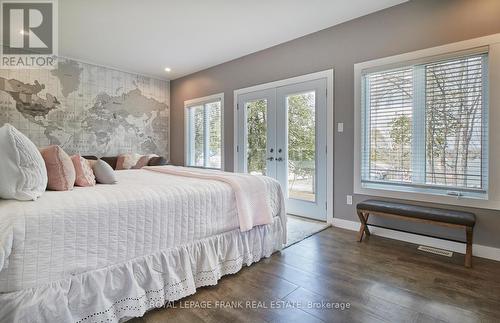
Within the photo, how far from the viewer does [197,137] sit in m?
5.52

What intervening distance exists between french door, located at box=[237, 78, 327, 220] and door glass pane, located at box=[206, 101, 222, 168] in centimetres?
67

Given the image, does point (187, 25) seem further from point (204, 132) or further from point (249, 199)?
point (249, 199)

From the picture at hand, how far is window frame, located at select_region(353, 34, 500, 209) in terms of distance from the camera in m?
2.36

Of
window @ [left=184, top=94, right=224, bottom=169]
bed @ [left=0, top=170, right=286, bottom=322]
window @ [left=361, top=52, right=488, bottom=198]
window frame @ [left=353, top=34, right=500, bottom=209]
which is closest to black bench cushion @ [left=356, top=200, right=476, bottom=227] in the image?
window frame @ [left=353, top=34, right=500, bottom=209]

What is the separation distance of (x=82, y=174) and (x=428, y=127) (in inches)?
127

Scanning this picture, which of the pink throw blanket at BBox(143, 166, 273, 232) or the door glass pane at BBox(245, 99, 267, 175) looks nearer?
the pink throw blanket at BBox(143, 166, 273, 232)

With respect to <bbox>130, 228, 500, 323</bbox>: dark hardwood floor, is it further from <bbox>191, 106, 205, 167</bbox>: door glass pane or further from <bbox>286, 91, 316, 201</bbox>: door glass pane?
<bbox>191, 106, 205, 167</bbox>: door glass pane

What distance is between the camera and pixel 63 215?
4.21 ft

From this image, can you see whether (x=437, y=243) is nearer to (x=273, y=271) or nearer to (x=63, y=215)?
(x=273, y=271)

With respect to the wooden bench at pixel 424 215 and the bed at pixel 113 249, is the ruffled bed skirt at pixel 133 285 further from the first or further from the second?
the wooden bench at pixel 424 215

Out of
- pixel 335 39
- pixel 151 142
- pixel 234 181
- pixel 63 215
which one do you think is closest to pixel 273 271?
pixel 234 181

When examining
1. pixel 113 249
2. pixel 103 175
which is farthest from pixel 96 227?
pixel 103 175

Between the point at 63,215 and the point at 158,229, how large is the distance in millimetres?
516

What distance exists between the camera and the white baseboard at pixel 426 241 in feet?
7.88
